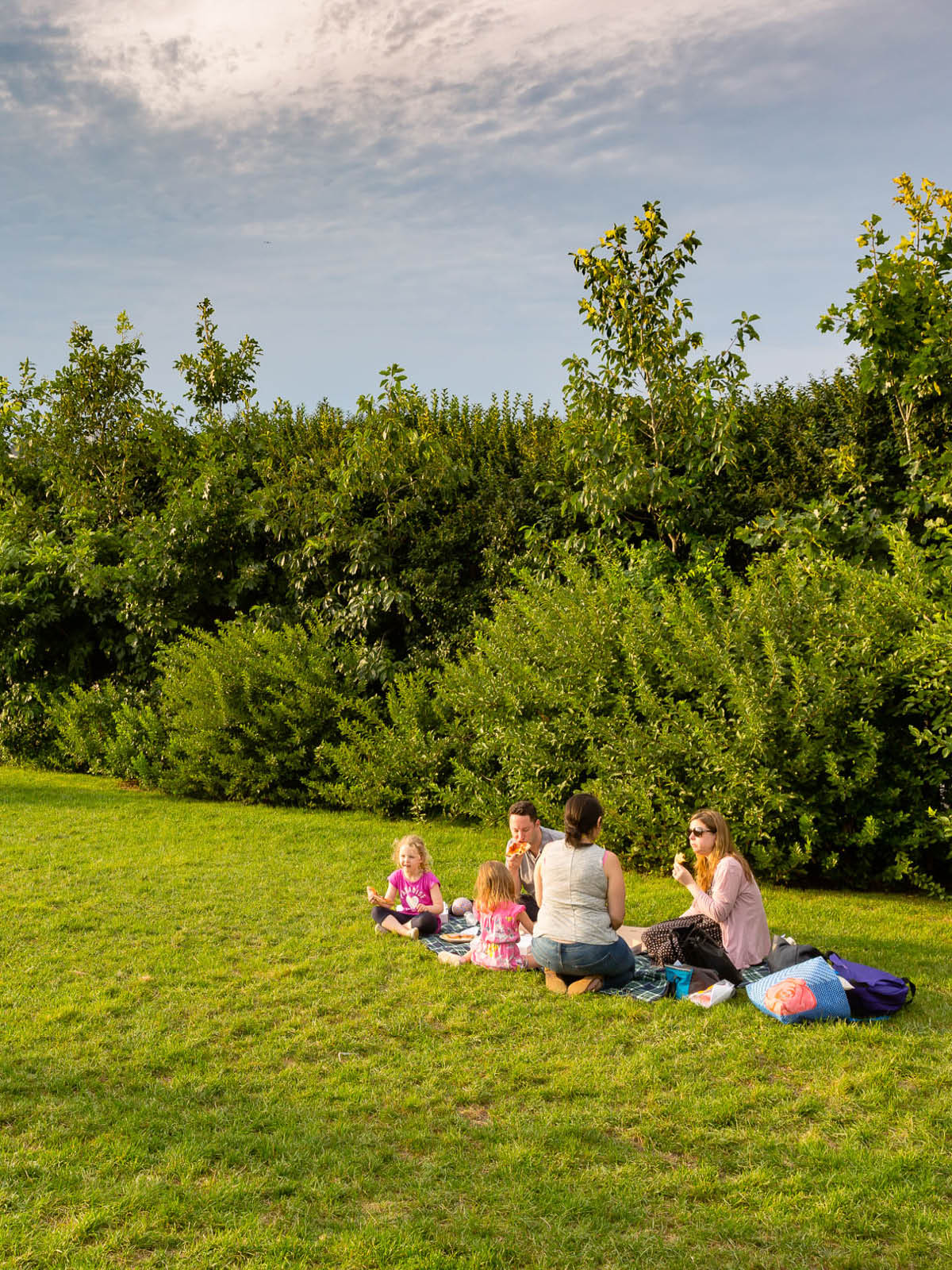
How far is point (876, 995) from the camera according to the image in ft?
17.3

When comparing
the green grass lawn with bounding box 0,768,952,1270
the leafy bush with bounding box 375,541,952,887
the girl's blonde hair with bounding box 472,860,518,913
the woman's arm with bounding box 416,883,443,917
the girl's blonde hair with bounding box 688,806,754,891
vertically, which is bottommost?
the green grass lawn with bounding box 0,768,952,1270

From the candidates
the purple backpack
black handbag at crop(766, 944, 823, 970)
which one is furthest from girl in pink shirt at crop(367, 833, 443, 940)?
the purple backpack

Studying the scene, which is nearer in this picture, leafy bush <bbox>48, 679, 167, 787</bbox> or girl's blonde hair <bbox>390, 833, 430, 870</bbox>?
girl's blonde hair <bbox>390, 833, 430, 870</bbox>

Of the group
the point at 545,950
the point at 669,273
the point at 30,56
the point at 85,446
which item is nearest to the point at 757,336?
the point at 669,273

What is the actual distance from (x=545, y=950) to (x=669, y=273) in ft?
26.7

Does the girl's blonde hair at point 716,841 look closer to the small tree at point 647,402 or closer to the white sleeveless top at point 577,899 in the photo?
the white sleeveless top at point 577,899

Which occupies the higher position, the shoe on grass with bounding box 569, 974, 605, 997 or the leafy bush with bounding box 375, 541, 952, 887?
the leafy bush with bounding box 375, 541, 952, 887

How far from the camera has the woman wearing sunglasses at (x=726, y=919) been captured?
19.7 feet

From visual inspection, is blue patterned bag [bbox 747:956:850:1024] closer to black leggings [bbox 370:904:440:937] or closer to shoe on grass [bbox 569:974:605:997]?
shoe on grass [bbox 569:974:605:997]

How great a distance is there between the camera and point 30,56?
12031 millimetres

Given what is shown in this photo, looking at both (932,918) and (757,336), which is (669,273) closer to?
(757,336)

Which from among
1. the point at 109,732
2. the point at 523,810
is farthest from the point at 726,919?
the point at 109,732

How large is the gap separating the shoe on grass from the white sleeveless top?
208mm

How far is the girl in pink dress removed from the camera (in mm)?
6238
